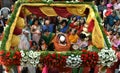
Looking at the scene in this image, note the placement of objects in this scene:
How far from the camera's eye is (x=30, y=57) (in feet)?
40.3

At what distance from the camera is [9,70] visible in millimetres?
12633

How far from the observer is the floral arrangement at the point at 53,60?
12.2 m

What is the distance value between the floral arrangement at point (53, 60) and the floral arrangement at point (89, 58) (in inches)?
17.1

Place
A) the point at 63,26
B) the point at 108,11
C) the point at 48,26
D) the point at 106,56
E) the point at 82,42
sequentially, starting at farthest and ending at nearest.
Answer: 1. the point at 108,11
2. the point at 48,26
3. the point at 63,26
4. the point at 82,42
5. the point at 106,56

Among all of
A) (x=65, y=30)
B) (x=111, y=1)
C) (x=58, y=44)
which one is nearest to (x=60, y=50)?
(x=58, y=44)

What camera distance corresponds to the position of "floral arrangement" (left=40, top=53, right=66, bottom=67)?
1223 centimetres

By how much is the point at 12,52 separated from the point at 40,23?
6200 mm

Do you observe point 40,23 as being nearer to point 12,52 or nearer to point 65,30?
point 65,30

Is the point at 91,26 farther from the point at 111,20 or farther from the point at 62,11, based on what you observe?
the point at 111,20

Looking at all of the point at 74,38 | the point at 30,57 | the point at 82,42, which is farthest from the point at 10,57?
the point at 74,38

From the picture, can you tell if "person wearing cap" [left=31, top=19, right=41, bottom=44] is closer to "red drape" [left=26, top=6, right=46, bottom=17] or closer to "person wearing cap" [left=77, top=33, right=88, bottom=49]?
"person wearing cap" [left=77, top=33, right=88, bottom=49]

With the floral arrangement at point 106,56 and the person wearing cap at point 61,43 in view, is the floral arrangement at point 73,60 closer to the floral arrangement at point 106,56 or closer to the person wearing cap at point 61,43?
the floral arrangement at point 106,56

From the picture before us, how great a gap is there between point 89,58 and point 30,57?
4.19 feet

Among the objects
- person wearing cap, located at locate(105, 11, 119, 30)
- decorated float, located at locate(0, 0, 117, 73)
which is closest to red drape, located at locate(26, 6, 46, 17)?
decorated float, located at locate(0, 0, 117, 73)
